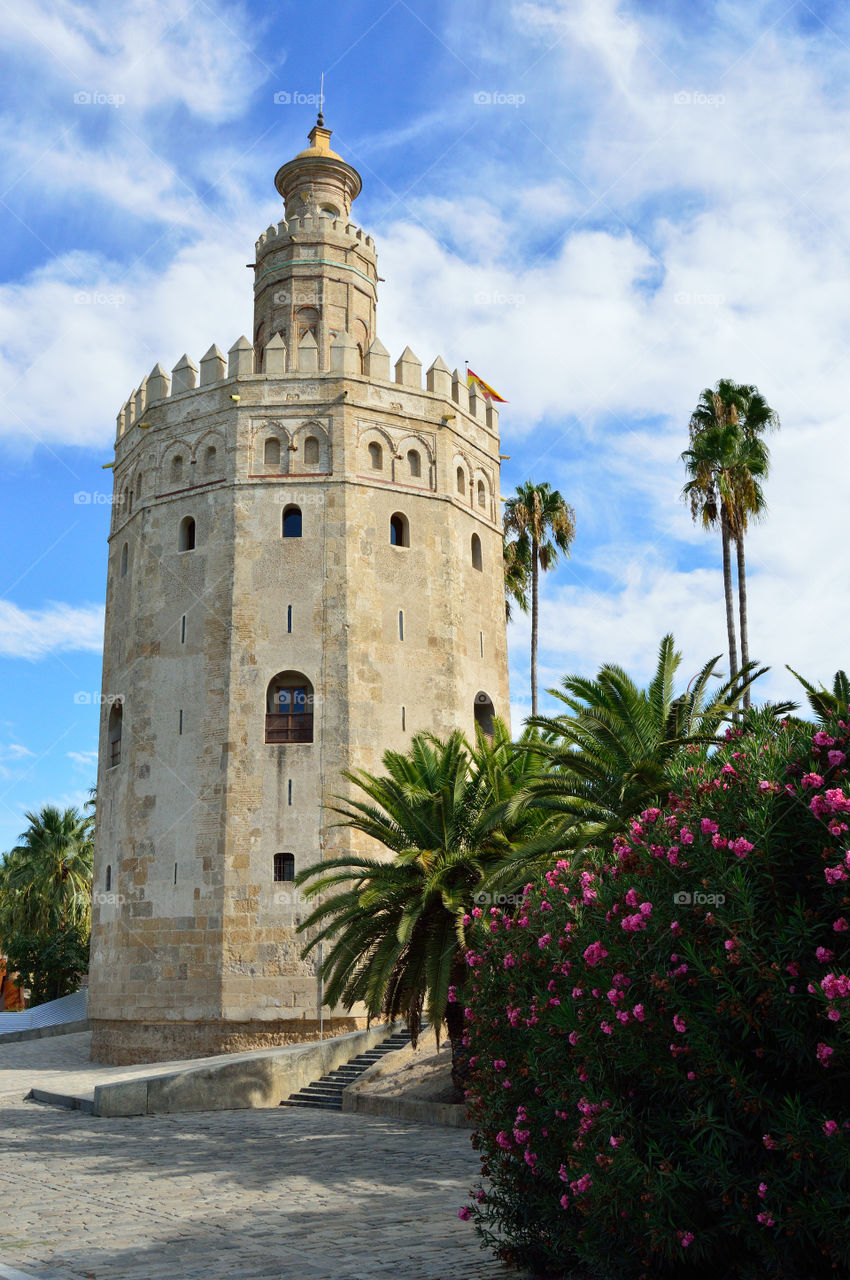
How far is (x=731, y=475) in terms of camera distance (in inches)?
1003

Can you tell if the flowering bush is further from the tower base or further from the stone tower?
the stone tower

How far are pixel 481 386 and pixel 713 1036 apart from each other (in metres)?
25.2

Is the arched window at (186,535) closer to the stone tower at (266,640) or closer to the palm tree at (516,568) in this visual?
the stone tower at (266,640)

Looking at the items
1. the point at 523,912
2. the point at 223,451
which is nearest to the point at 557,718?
the point at 523,912

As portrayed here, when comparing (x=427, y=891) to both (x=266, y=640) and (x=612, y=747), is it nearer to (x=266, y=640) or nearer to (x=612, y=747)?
(x=612, y=747)

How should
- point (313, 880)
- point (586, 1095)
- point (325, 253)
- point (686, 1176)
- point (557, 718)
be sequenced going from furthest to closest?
1. point (325, 253)
2. point (313, 880)
3. point (557, 718)
4. point (586, 1095)
5. point (686, 1176)

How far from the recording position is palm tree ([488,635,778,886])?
12523 mm

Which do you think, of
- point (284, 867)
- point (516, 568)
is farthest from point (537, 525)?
point (284, 867)

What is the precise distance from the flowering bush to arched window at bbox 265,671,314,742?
634 inches

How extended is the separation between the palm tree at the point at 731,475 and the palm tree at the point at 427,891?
1118cm

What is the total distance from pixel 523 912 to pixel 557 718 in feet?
16.9

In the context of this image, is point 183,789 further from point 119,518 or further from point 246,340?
point 246,340

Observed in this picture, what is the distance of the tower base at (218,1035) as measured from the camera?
70.0ft

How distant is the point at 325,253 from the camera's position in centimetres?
2739
